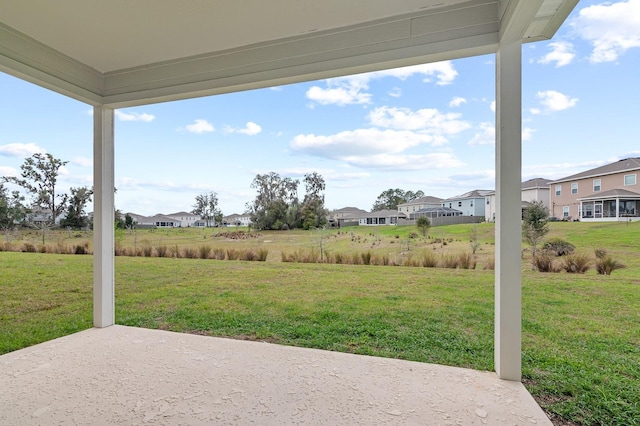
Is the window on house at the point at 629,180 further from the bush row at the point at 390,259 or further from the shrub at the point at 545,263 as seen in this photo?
the bush row at the point at 390,259

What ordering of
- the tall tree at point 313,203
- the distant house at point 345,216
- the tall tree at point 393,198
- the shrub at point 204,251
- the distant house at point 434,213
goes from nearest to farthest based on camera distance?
the distant house at point 434,213, the tall tree at point 393,198, the distant house at point 345,216, the tall tree at point 313,203, the shrub at point 204,251

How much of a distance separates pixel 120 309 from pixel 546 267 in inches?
178

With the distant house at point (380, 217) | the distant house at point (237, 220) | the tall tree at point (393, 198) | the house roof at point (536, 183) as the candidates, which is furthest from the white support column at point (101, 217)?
the house roof at point (536, 183)

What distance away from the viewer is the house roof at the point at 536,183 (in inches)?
105

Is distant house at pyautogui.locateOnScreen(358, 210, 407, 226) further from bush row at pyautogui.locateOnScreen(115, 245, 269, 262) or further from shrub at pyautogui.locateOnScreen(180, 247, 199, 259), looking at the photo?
shrub at pyautogui.locateOnScreen(180, 247, 199, 259)

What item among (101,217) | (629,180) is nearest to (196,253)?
(101,217)

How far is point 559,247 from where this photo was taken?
2775 millimetres

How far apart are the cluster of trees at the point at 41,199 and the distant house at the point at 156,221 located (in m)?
0.58

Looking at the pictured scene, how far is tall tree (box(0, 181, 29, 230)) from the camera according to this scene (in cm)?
348

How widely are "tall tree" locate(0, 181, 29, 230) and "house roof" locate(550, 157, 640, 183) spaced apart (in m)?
5.41

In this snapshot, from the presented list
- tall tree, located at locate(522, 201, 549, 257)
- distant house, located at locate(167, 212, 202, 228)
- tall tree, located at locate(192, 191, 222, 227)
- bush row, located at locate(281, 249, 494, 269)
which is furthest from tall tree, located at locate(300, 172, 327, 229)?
tall tree, located at locate(522, 201, 549, 257)

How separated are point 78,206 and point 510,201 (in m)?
4.69

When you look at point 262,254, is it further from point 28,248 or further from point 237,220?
point 28,248

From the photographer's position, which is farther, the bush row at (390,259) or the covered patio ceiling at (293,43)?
the bush row at (390,259)
